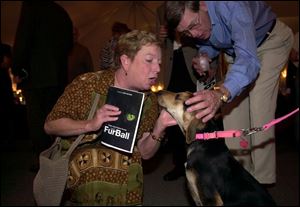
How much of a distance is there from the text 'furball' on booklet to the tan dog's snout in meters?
0.30

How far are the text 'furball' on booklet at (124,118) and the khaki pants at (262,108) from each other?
0.73m

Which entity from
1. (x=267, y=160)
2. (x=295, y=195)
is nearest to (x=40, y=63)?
(x=267, y=160)

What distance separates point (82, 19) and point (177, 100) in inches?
91.6

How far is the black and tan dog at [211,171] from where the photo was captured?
1.38 metres

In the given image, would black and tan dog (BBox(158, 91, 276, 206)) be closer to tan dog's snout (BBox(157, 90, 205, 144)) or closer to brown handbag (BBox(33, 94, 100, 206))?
tan dog's snout (BBox(157, 90, 205, 144))

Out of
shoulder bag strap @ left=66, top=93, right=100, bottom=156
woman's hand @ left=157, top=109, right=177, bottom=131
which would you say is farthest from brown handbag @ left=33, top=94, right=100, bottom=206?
woman's hand @ left=157, top=109, right=177, bottom=131

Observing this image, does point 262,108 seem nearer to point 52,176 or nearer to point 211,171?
point 211,171

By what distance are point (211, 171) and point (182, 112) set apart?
279 mm

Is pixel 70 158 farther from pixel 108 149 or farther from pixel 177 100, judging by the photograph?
pixel 177 100

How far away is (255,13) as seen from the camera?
158 centimetres

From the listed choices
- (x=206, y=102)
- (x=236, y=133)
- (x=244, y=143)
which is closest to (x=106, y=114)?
(x=206, y=102)

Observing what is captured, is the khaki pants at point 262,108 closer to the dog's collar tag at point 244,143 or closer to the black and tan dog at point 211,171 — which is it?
the dog's collar tag at point 244,143

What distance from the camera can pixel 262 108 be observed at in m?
1.95

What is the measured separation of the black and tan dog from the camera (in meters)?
1.38
